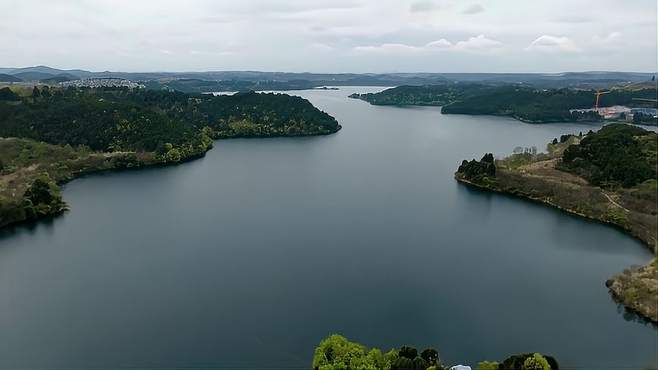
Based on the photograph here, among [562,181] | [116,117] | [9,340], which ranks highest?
[116,117]

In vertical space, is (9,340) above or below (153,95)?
below

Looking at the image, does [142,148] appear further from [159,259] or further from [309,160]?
[159,259]

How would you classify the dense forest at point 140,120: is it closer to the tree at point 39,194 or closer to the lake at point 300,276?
the lake at point 300,276

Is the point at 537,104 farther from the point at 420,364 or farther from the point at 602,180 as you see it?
the point at 420,364

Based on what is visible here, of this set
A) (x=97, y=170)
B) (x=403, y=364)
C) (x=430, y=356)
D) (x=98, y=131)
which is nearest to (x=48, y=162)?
(x=97, y=170)

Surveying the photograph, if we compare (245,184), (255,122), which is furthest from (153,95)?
(245,184)

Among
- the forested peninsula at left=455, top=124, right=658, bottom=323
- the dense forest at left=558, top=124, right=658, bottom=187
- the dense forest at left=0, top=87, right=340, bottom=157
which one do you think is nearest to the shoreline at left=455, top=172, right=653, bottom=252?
the forested peninsula at left=455, top=124, right=658, bottom=323

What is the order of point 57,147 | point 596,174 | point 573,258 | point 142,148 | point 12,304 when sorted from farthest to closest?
point 142,148
point 57,147
point 596,174
point 573,258
point 12,304
